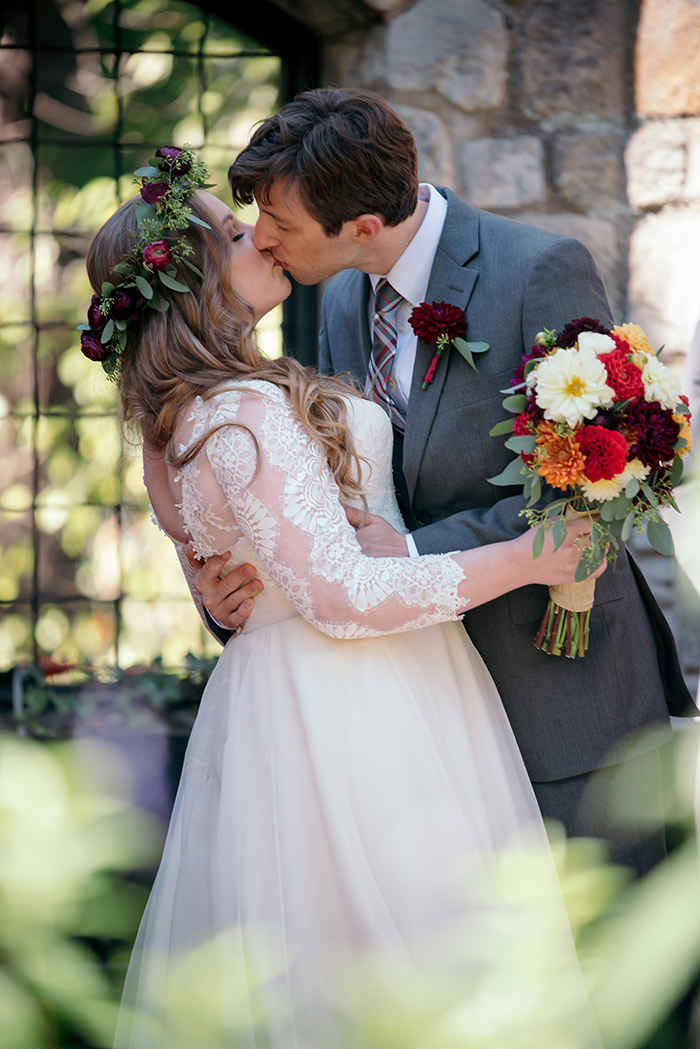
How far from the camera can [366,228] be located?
190 cm

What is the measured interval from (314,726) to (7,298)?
228 centimetres

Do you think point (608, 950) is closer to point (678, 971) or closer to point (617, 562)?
point (678, 971)

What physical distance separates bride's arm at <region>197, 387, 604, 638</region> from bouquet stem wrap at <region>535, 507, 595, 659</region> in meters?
0.13

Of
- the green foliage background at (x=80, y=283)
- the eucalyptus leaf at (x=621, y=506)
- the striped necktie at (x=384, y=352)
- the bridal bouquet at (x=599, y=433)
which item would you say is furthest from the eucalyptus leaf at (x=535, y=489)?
the green foliage background at (x=80, y=283)

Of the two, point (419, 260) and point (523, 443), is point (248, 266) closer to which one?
point (419, 260)

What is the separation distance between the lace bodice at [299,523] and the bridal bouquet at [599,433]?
220 mm

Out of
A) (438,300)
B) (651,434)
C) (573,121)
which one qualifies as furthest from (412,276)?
(573,121)

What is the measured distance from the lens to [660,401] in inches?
58.4

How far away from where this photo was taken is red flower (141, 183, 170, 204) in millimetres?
1679

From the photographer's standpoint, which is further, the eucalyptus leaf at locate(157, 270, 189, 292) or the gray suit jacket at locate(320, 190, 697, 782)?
the gray suit jacket at locate(320, 190, 697, 782)

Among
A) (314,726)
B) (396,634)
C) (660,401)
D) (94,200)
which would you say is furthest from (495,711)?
(94,200)

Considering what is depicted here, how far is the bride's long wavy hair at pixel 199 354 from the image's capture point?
1.66 metres

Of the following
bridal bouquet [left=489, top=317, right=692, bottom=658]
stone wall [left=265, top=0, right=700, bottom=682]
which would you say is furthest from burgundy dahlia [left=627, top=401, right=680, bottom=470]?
stone wall [left=265, top=0, right=700, bottom=682]

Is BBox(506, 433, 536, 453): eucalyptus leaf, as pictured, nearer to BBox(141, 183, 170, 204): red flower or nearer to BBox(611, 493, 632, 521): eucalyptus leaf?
BBox(611, 493, 632, 521): eucalyptus leaf
